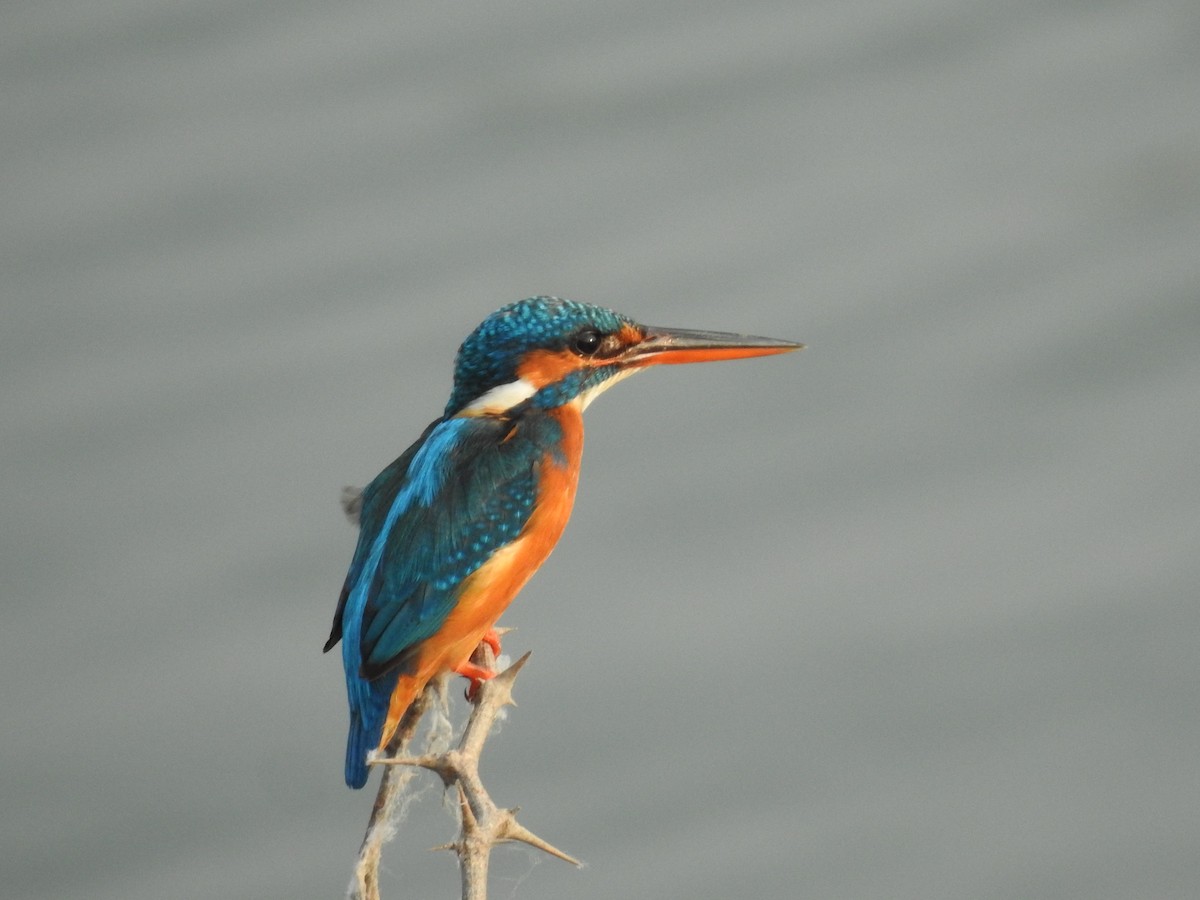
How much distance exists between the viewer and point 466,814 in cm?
143

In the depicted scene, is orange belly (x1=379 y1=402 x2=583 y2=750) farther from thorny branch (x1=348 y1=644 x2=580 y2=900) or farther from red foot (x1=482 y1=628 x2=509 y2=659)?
thorny branch (x1=348 y1=644 x2=580 y2=900)

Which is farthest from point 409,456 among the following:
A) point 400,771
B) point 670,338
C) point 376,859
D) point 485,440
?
point 376,859

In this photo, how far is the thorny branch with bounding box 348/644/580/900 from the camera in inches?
52.9

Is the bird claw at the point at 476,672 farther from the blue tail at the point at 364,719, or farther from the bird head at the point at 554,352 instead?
the bird head at the point at 554,352

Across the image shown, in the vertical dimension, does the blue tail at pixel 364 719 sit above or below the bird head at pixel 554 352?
below

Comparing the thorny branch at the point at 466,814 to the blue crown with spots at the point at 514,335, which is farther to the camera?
the blue crown with spots at the point at 514,335

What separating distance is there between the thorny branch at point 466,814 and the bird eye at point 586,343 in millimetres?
559

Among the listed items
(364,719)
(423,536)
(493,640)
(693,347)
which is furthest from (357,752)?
(693,347)

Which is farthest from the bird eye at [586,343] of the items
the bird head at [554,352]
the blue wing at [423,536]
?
the blue wing at [423,536]

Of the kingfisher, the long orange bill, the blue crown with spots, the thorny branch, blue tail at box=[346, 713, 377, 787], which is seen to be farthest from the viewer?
the long orange bill

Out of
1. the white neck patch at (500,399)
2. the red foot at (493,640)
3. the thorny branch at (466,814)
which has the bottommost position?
the thorny branch at (466,814)

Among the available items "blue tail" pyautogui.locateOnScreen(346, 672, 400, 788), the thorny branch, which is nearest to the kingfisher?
"blue tail" pyautogui.locateOnScreen(346, 672, 400, 788)

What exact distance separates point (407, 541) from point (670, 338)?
0.50 metres

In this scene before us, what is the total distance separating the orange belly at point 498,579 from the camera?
1819mm
